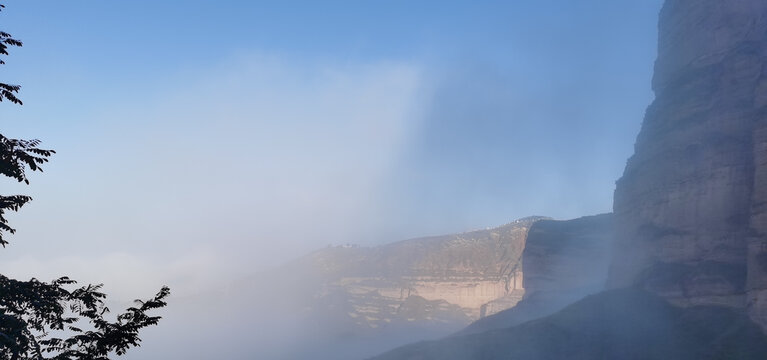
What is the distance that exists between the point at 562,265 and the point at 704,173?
3472 inches

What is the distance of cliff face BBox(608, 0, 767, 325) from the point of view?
95375 mm

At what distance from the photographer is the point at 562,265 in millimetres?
189375

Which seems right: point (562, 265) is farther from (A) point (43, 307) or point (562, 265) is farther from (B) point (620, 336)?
(A) point (43, 307)

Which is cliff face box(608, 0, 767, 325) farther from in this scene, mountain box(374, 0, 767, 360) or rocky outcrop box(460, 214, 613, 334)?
rocky outcrop box(460, 214, 613, 334)

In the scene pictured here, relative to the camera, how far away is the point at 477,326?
173 meters

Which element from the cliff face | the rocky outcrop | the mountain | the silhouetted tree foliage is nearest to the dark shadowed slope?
the mountain

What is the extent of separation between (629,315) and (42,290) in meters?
104

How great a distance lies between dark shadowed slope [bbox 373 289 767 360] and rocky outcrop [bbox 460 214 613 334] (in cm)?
5401

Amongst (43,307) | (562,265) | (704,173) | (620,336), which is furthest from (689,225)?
(43,307)

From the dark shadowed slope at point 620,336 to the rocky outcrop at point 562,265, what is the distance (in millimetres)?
54010

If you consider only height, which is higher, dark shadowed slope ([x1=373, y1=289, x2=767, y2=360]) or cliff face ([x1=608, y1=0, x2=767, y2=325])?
cliff face ([x1=608, y1=0, x2=767, y2=325])

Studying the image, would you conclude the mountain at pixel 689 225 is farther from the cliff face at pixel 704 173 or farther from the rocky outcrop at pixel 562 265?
the rocky outcrop at pixel 562 265

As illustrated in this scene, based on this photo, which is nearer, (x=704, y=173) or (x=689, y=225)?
(x=704, y=173)

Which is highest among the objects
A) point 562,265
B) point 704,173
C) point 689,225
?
point 704,173
